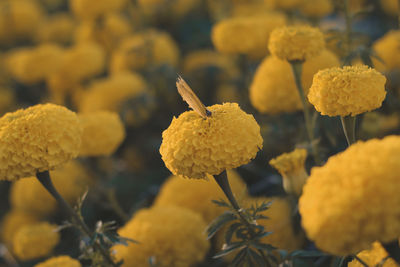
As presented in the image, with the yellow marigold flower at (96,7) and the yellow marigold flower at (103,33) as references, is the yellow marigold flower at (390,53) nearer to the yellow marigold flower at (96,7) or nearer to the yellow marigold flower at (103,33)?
the yellow marigold flower at (96,7)

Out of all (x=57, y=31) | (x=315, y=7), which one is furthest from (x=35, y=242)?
(x=57, y=31)

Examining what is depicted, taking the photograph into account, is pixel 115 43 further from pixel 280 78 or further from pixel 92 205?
pixel 280 78

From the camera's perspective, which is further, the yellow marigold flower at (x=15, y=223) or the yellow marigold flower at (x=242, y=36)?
the yellow marigold flower at (x=15, y=223)

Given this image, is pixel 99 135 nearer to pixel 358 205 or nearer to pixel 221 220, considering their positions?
pixel 221 220

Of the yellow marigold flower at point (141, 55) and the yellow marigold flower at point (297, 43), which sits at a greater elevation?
the yellow marigold flower at point (297, 43)

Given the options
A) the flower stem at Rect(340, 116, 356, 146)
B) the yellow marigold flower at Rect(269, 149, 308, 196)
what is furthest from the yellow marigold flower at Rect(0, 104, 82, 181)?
the flower stem at Rect(340, 116, 356, 146)

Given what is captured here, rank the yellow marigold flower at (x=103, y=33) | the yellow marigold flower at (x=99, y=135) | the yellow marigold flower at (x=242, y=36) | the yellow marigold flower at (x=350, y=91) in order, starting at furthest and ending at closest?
1. the yellow marigold flower at (x=103, y=33)
2. the yellow marigold flower at (x=242, y=36)
3. the yellow marigold flower at (x=99, y=135)
4. the yellow marigold flower at (x=350, y=91)

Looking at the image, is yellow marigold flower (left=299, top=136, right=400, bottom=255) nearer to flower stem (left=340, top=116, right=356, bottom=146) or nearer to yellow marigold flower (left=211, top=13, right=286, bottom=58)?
flower stem (left=340, top=116, right=356, bottom=146)

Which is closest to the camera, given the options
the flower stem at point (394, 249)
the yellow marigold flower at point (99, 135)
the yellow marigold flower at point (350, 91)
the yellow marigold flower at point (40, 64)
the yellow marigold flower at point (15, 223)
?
the flower stem at point (394, 249)

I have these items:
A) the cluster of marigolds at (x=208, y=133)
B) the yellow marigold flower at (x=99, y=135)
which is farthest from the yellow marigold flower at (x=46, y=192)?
the yellow marigold flower at (x=99, y=135)
